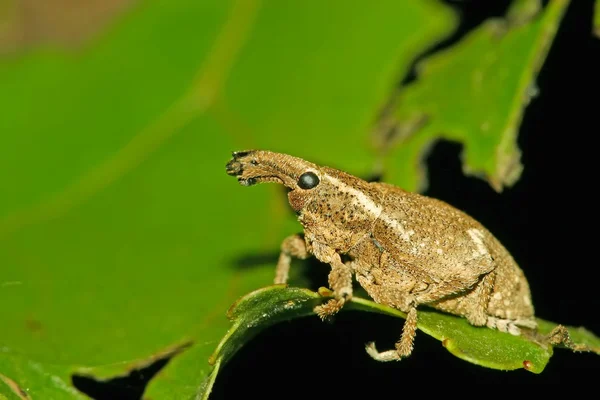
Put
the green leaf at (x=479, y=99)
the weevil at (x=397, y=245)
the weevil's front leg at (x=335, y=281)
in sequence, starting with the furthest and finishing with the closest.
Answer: the green leaf at (x=479, y=99) < the weevil at (x=397, y=245) < the weevil's front leg at (x=335, y=281)

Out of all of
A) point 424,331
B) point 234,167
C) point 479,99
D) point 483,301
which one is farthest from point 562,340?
point 234,167

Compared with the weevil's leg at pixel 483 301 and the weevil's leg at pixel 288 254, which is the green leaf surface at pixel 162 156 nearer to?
the weevil's leg at pixel 288 254

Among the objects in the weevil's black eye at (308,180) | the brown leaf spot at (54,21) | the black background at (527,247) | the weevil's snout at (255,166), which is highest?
the brown leaf spot at (54,21)

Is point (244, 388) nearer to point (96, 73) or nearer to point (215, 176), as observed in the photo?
point (215, 176)

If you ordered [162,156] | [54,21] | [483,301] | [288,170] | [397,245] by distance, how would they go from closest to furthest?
[483,301]
[397,245]
[288,170]
[162,156]
[54,21]

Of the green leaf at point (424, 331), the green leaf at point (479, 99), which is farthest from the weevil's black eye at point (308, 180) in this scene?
the green leaf at point (479, 99)

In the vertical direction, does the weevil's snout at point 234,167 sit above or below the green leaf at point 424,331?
above

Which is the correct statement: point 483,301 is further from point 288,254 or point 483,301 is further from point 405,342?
point 288,254
